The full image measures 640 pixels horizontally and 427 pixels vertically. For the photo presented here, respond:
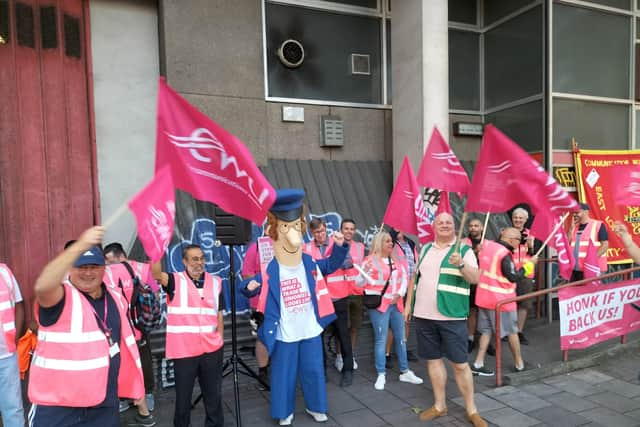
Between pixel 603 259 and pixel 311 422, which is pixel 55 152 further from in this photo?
pixel 603 259

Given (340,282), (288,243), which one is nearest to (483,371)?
(340,282)

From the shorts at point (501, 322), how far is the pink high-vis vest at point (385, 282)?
111 cm

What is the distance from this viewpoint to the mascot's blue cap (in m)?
4.12

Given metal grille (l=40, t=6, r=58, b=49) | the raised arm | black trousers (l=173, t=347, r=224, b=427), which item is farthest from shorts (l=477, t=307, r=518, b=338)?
metal grille (l=40, t=6, r=58, b=49)

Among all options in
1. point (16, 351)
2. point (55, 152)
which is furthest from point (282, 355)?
point (55, 152)

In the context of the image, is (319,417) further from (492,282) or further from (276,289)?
(492,282)

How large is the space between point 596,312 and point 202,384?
511 centimetres

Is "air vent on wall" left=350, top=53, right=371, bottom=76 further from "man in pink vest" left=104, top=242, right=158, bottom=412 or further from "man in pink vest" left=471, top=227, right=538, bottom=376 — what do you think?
"man in pink vest" left=104, top=242, right=158, bottom=412

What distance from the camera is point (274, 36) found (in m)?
7.49

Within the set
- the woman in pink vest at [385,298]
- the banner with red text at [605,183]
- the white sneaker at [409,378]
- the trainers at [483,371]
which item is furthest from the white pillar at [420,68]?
the white sneaker at [409,378]

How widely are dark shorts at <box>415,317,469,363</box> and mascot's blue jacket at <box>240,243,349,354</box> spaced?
95 centimetres

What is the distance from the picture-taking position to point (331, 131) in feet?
25.2

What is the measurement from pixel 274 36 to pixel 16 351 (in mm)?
6053

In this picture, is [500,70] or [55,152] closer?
[55,152]
